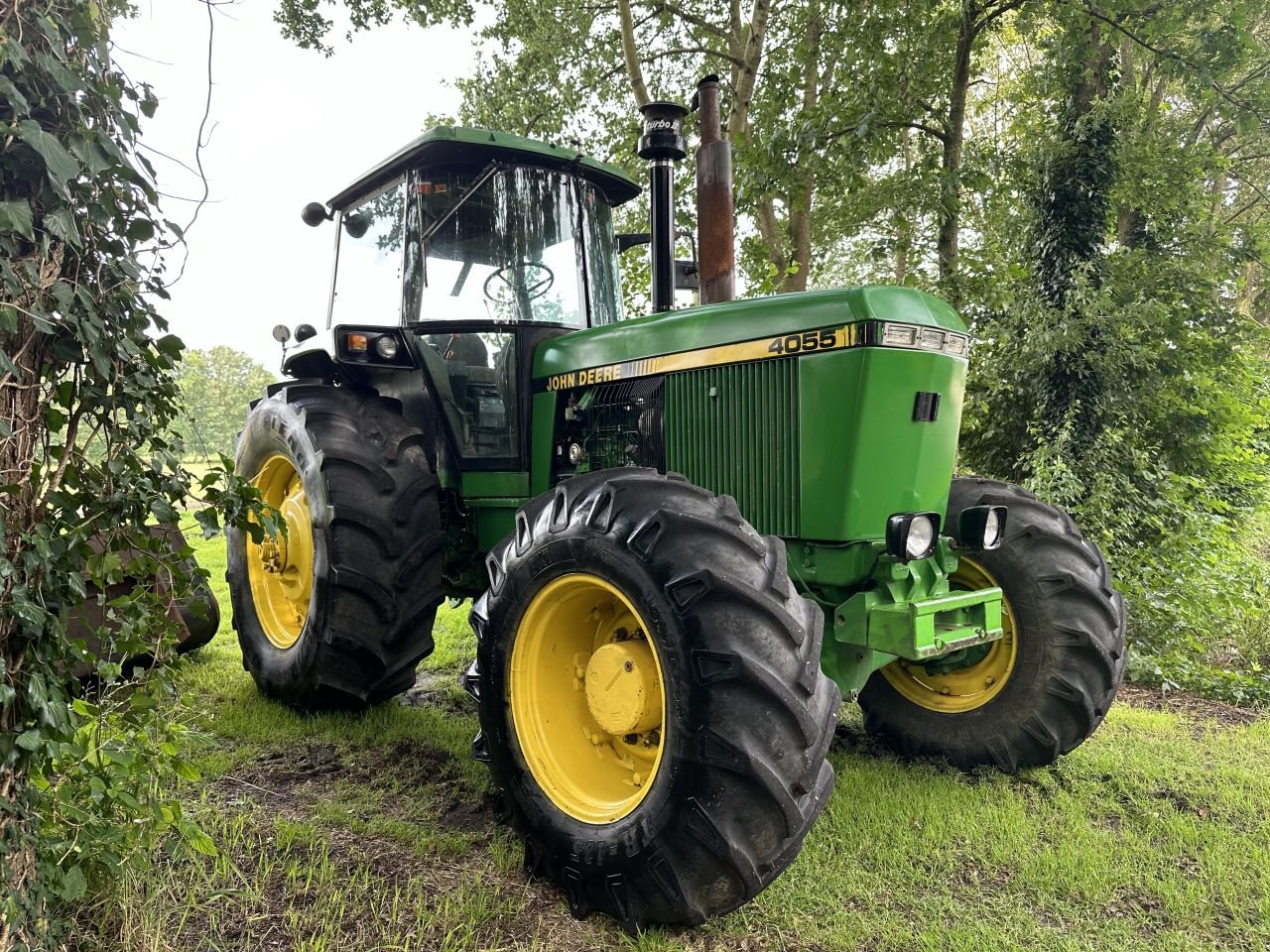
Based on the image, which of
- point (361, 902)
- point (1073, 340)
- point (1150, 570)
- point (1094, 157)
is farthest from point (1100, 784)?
point (1094, 157)

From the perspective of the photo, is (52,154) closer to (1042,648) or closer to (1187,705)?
(1042,648)

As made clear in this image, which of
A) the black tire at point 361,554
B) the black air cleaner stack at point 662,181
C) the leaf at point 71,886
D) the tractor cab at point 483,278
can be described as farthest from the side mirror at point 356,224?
the leaf at point 71,886

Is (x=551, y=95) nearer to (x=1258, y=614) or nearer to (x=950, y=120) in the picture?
(x=950, y=120)

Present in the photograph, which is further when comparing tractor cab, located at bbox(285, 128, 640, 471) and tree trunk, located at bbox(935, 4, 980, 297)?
tree trunk, located at bbox(935, 4, 980, 297)

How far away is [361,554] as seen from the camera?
3.30m

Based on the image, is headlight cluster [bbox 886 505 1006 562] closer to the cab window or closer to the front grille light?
the front grille light

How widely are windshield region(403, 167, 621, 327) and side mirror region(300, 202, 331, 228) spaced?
0.97m

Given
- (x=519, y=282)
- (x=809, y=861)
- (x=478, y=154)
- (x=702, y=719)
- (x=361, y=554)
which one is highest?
(x=478, y=154)

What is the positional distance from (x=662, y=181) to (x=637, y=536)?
189 centimetres

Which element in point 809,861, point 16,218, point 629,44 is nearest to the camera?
point 16,218

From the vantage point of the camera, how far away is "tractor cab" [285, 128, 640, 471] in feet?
11.7

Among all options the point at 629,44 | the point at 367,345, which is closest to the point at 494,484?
the point at 367,345

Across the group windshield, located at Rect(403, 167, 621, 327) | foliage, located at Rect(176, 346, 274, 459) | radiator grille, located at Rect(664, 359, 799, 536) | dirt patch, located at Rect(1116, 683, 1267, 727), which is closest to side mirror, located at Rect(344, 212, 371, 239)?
windshield, located at Rect(403, 167, 621, 327)

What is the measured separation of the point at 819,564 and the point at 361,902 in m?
1.71
